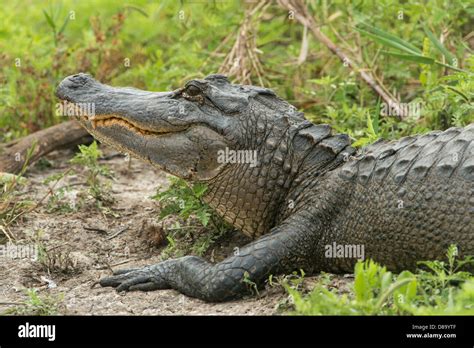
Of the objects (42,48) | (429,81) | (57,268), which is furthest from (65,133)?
(429,81)

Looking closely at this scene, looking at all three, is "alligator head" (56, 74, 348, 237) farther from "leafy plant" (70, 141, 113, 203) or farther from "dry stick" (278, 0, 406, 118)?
"dry stick" (278, 0, 406, 118)

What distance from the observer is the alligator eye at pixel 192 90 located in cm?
531

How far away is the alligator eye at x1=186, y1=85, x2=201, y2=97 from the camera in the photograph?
17.4 feet

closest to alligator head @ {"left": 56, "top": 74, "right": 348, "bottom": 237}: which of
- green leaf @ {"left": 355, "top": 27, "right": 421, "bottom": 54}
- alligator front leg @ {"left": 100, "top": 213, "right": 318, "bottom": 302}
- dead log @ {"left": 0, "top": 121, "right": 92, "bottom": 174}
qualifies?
alligator front leg @ {"left": 100, "top": 213, "right": 318, "bottom": 302}

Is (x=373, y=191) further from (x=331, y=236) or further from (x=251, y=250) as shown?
(x=251, y=250)

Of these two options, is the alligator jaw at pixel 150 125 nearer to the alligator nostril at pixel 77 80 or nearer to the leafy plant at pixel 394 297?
the alligator nostril at pixel 77 80

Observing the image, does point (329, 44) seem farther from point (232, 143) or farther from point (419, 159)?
point (419, 159)

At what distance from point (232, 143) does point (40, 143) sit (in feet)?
8.55

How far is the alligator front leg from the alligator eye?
1.07 m

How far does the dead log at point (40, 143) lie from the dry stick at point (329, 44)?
7.53 ft

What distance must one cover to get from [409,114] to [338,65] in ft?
4.05

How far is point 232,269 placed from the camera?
4777 millimetres

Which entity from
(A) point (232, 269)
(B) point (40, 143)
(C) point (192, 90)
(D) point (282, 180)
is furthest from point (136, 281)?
(B) point (40, 143)

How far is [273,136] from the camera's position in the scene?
5.24 meters
